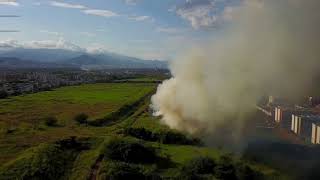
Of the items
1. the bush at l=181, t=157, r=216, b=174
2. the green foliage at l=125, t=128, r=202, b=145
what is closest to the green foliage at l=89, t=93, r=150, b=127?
the green foliage at l=125, t=128, r=202, b=145

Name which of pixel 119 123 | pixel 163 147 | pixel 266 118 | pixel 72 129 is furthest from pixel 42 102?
pixel 163 147

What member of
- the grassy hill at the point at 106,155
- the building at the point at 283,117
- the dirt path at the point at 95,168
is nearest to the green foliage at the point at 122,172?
the grassy hill at the point at 106,155

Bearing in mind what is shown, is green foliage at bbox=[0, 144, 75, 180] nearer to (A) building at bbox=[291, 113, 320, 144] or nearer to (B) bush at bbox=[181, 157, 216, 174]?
(B) bush at bbox=[181, 157, 216, 174]

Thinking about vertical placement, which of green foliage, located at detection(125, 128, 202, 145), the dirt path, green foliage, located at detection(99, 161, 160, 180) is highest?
green foliage, located at detection(125, 128, 202, 145)

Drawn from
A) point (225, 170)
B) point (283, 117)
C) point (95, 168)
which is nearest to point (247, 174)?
point (225, 170)

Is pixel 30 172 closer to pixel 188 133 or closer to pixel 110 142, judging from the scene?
pixel 110 142

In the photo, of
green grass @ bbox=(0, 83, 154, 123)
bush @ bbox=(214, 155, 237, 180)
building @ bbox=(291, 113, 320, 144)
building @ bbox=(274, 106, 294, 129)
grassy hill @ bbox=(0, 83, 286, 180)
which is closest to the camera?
bush @ bbox=(214, 155, 237, 180)
